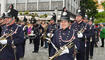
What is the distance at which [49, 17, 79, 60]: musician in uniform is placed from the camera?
555 centimetres

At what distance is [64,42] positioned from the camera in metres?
5.59

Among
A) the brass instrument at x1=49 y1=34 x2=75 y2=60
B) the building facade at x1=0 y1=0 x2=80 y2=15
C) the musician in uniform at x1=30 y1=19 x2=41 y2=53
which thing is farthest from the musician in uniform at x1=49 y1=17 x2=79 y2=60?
the building facade at x1=0 y1=0 x2=80 y2=15

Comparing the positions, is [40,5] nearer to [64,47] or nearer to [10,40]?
[10,40]

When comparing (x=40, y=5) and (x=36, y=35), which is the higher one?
(x=40, y=5)

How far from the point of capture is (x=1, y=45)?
6.35 m

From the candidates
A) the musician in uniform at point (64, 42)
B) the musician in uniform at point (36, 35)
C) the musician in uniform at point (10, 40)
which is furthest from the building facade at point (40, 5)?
the musician in uniform at point (64, 42)

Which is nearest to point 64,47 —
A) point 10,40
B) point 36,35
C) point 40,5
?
point 10,40

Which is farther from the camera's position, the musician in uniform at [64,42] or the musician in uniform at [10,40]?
the musician in uniform at [10,40]

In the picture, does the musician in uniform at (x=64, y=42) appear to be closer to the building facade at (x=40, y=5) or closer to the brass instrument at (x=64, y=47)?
the brass instrument at (x=64, y=47)

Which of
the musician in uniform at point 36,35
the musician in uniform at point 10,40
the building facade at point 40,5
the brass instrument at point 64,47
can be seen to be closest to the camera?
the brass instrument at point 64,47

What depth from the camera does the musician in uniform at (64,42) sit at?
18.2 feet

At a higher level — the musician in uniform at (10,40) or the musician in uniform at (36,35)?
the musician in uniform at (10,40)

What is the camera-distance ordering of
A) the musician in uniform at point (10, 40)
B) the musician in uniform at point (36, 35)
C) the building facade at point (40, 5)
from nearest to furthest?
the musician in uniform at point (10, 40)
the musician in uniform at point (36, 35)
the building facade at point (40, 5)

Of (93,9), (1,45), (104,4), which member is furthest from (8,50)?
(104,4)
